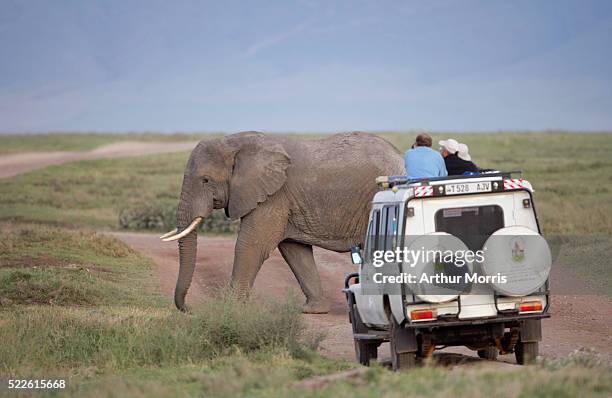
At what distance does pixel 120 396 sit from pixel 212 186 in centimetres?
869

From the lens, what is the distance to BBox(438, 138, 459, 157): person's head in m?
15.1

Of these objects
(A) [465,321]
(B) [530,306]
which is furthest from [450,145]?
(A) [465,321]

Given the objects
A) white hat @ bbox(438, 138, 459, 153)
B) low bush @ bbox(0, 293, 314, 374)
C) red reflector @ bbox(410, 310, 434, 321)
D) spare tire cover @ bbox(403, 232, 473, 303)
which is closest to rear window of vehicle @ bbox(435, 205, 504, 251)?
spare tire cover @ bbox(403, 232, 473, 303)

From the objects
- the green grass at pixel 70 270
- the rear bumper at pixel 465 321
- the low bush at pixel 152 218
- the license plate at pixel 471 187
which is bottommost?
the low bush at pixel 152 218

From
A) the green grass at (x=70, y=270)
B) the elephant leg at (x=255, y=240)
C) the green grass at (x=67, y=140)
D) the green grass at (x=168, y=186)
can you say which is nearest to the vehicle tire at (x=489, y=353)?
the elephant leg at (x=255, y=240)

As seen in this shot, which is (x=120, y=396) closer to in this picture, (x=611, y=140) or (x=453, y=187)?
(x=453, y=187)

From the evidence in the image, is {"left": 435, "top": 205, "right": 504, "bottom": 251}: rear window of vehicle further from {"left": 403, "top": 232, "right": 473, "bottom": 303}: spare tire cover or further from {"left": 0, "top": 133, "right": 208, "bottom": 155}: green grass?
{"left": 0, "top": 133, "right": 208, "bottom": 155}: green grass

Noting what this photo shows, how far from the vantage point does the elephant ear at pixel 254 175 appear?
18.5 metres

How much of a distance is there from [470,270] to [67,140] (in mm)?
93519

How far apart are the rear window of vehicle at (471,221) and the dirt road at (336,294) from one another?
69.7 inches

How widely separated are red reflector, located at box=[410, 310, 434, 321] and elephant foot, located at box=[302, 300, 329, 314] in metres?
7.11

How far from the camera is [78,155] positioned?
7931 centimetres

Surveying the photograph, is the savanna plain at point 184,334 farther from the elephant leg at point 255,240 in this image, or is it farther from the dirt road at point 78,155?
the dirt road at point 78,155

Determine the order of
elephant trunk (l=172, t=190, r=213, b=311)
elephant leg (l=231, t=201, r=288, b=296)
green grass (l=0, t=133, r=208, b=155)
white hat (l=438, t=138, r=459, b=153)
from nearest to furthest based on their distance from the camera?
white hat (l=438, t=138, r=459, b=153)
elephant trunk (l=172, t=190, r=213, b=311)
elephant leg (l=231, t=201, r=288, b=296)
green grass (l=0, t=133, r=208, b=155)
